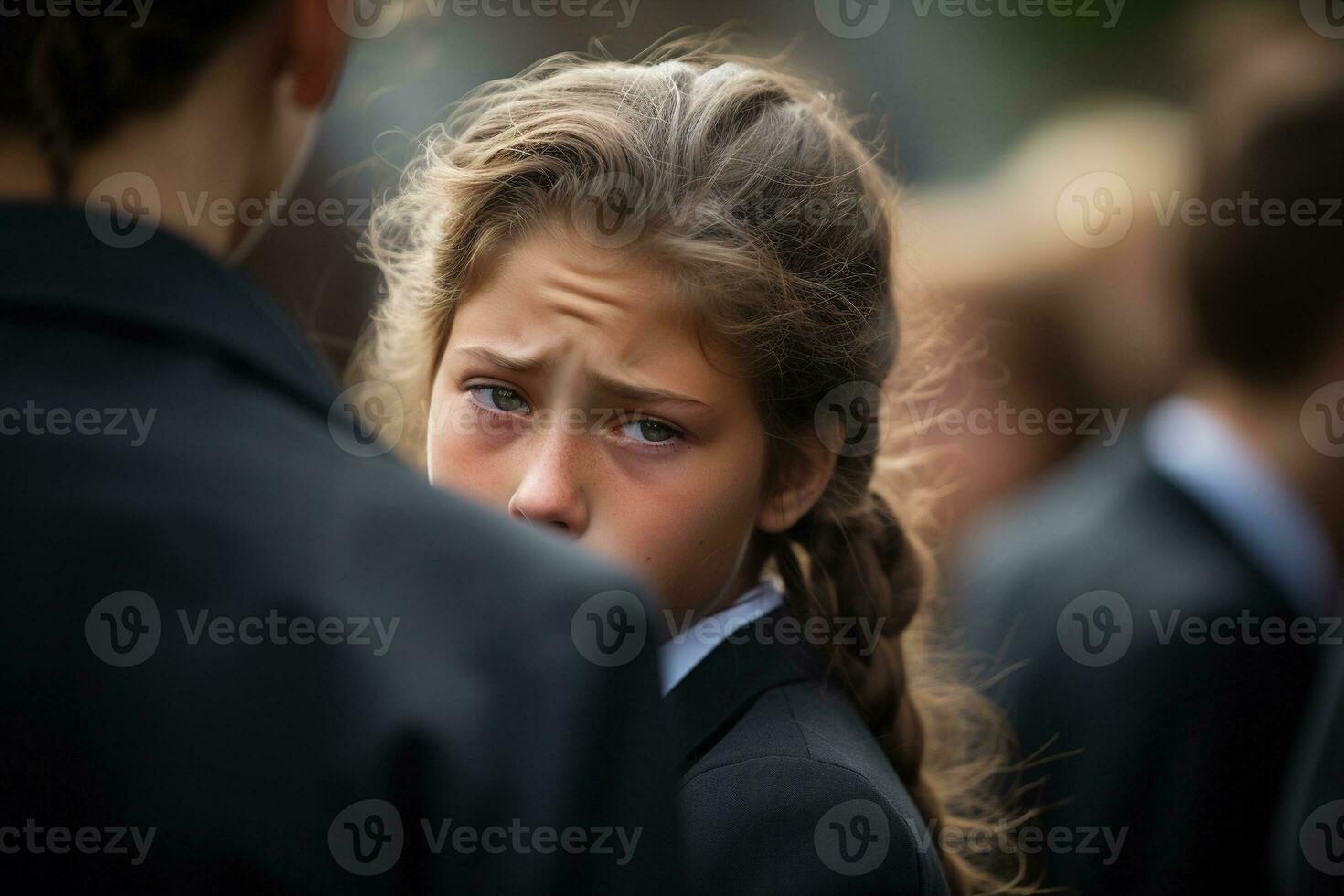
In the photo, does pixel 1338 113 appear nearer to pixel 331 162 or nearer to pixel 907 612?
pixel 907 612

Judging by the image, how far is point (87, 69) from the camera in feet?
3.10

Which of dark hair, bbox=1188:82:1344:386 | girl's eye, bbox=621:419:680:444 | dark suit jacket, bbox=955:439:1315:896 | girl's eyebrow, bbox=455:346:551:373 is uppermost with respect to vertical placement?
dark hair, bbox=1188:82:1344:386

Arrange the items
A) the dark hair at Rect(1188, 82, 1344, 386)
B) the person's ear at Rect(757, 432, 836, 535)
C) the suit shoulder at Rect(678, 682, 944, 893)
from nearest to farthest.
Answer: the suit shoulder at Rect(678, 682, 944, 893) < the person's ear at Rect(757, 432, 836, 535) < the dark hair at Rect(1188, 82, 1344, 386)

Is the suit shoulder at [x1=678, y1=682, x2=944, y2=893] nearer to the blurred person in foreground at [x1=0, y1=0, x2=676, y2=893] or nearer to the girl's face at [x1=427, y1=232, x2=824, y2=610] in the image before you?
the girl's face at [x1=427, y1=232, x2=824, y2=610]

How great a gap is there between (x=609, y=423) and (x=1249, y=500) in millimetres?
1445

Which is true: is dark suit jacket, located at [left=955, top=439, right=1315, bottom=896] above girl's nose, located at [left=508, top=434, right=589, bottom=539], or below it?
below

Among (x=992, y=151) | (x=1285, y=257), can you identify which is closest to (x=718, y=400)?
(x=1285, y=257)

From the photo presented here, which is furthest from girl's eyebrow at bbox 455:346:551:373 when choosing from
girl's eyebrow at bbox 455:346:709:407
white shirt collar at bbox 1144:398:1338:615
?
white shirt collar at bbox 1144:398:1338:615

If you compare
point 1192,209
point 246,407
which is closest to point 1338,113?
point 1192,209

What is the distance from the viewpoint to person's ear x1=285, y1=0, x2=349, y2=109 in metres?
1.06

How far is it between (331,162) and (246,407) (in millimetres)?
3021

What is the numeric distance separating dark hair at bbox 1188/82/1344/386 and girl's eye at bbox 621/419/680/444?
4.85 feet

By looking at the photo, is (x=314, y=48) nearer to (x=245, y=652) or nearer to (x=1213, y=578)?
(x=245, y=652)

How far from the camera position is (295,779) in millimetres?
843
